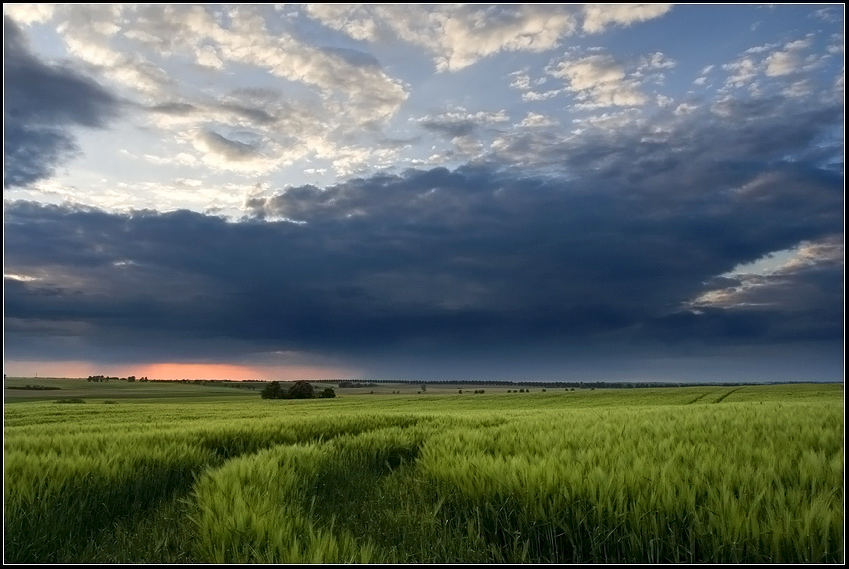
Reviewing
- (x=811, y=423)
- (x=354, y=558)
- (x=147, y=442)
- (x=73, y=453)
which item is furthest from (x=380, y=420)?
(x=354, y=558)

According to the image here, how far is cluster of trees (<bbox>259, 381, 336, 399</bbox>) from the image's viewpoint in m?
63.4

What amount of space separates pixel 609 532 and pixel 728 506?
738 millimetres

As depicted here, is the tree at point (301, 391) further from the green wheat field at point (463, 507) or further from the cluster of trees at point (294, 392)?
the green wheat field at point (463, 507)

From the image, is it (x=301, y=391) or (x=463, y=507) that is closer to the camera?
(x=463, y=507)

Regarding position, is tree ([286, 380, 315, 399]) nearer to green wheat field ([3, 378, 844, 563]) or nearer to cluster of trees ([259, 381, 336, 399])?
cluster of trees ([259, 381, 336, 399])

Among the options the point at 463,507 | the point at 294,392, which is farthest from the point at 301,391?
the point at 463,507

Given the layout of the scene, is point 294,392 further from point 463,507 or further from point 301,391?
point 463,507

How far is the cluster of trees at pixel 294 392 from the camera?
6341 centimetres

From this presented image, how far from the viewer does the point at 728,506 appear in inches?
118

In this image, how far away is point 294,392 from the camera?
66812 mm

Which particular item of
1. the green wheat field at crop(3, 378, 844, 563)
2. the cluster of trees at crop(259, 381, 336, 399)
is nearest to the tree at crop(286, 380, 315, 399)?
the cluster of trees at crop(259, 381, 336, 399)

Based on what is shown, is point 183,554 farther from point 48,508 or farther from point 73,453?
point 73,453

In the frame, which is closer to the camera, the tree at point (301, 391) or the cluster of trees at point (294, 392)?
the cluster of trees at point (294, 392)

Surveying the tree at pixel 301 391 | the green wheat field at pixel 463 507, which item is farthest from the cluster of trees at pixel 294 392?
the green wheat field at pixel 463 507
